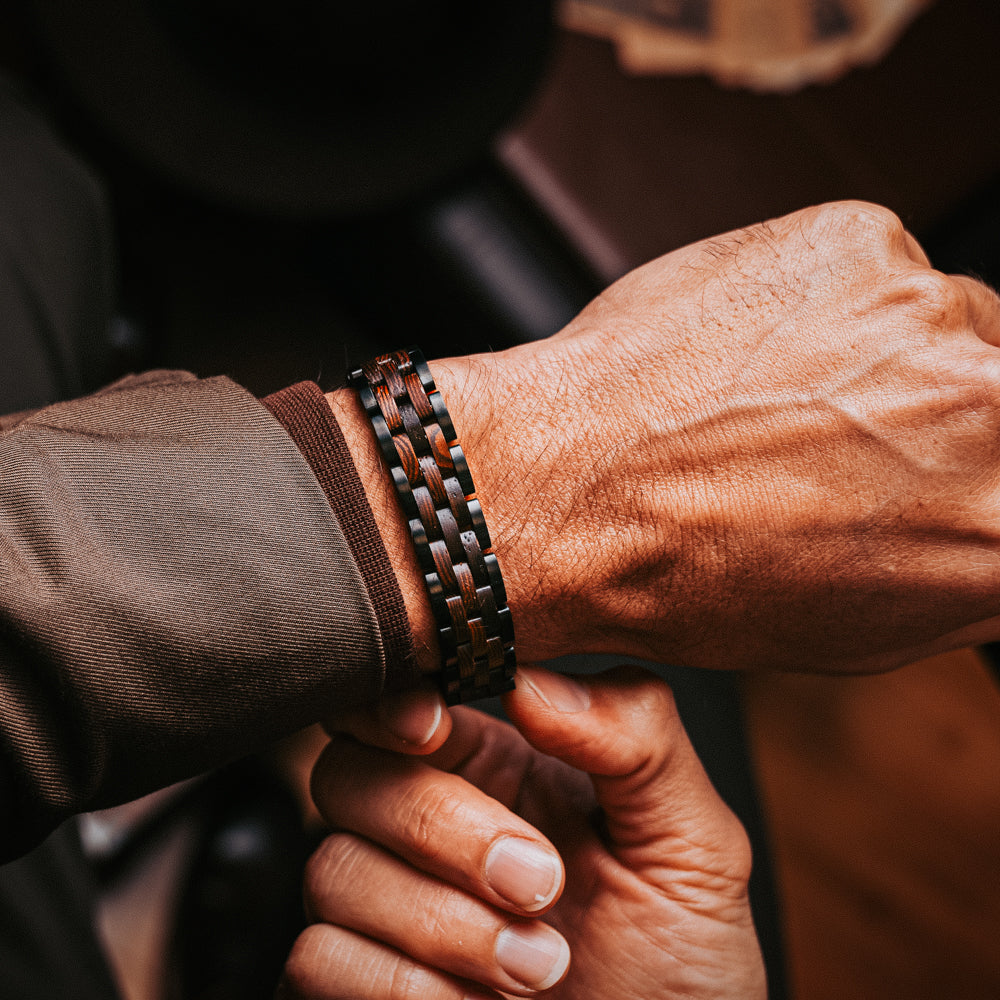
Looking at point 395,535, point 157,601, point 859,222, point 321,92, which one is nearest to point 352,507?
point 395,535

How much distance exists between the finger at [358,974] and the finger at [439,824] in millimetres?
79

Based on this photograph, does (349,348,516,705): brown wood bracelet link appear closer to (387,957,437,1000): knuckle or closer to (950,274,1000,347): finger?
(387,957,437,1000): knuckle

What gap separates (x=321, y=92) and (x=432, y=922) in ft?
4.07

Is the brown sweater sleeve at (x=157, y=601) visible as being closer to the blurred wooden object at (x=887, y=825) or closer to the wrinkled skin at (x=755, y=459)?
the wrinkled skin at (x=755, y=459)

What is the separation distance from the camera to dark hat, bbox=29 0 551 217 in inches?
48.1

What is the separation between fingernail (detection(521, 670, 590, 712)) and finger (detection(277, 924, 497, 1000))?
0.25 m

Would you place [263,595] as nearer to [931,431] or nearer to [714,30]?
[931,431]

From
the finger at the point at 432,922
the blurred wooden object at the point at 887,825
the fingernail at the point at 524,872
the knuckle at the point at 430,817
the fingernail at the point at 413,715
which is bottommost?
the blurred wooden object at the point at 887,825

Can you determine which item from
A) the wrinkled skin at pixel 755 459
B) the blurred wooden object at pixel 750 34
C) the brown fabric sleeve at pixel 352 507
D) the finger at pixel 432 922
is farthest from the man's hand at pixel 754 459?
the blurred wooden object at pixel 750 34

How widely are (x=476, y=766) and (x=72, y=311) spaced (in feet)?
2.57

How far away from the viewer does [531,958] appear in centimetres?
64

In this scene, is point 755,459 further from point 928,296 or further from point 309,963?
point 309,963

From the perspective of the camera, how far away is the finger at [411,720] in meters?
0.66

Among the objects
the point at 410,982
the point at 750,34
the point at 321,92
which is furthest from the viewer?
the point at 750,34
